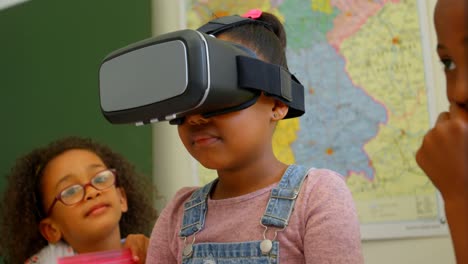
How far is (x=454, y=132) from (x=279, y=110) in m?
0.35

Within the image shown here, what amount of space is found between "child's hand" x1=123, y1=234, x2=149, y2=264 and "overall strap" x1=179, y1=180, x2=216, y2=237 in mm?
300

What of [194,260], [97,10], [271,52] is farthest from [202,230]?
[97,10]

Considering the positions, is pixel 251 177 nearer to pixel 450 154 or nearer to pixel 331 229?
pixel 331 229

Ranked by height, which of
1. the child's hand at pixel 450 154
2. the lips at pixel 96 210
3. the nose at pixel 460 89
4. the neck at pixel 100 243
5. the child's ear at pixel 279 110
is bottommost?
the neck at pixel 100 243

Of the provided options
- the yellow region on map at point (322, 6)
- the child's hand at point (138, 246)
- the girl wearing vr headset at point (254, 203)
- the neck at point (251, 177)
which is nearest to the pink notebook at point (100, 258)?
the child's hand at point (138, 246)

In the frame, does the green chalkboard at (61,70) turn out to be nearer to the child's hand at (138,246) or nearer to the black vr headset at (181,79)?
the child's hand at (138,246)

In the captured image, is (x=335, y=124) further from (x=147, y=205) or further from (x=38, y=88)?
(x=38, y=88)

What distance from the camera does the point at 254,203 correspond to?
2.63ft

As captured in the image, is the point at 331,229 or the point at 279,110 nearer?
the point at 331,229

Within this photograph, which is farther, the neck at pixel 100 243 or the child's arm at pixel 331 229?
the neck at pixel 100 243

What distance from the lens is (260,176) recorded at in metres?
0.83

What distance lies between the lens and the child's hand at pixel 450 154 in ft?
1.64

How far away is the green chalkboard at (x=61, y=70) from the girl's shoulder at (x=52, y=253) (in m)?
0.41

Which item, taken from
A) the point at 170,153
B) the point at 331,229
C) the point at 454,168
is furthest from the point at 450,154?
the point at 170,153
